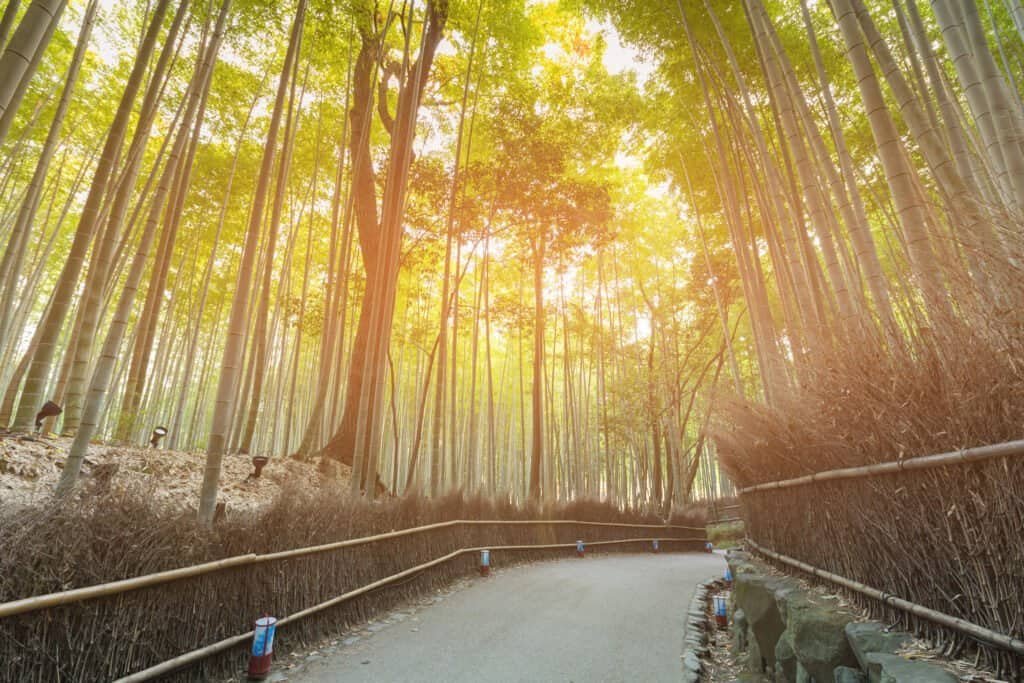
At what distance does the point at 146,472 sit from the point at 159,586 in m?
2.65

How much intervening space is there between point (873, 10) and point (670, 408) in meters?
8.11

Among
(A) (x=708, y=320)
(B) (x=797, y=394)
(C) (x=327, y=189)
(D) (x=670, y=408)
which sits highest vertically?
(C) (x=327, y=189)

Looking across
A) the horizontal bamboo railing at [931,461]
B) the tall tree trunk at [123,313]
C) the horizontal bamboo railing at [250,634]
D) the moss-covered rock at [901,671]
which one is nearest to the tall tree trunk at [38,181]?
the tall tree trunk at [123,313]

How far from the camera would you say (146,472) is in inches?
161

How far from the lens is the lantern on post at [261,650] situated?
2279mm

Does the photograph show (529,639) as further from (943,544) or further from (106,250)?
(106,250)

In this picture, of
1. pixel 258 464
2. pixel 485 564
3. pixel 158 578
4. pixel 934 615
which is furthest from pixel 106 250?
pixel 485 564

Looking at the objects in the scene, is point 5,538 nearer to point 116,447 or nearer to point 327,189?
point 116,447

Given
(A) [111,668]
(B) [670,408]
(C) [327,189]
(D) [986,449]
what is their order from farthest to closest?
(B) [670,408] → (C) [327,189] → (A) [111,668] → (D) [986,449]

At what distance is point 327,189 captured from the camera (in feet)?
28.5

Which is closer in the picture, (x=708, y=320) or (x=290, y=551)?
(x=290, y=551)

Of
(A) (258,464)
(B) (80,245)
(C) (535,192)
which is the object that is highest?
(C) (535,192)

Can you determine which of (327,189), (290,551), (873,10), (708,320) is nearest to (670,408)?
(708,320)

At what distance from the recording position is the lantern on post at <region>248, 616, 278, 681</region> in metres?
2.28
